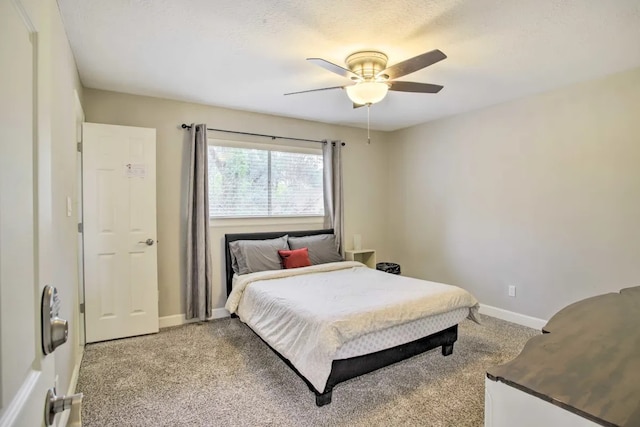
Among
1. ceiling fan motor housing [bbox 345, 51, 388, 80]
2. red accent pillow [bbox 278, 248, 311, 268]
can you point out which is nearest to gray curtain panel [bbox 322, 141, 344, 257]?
red accent pillow [bbox 278, 248, 311, 268]

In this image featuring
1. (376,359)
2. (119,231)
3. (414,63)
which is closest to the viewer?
(414,63)

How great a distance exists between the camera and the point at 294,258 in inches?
153

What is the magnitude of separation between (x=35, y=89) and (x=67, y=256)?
2003 mm

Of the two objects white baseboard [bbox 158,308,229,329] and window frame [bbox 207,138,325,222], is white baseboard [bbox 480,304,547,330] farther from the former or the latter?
white baseboard [bbox 158,308,229,329]

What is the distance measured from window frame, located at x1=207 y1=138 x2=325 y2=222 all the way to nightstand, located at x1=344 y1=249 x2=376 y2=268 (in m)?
0.64

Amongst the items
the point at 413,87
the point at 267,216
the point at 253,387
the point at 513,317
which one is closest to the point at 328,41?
the point at 413,87

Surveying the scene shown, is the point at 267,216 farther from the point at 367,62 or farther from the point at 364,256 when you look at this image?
the point at 367,62

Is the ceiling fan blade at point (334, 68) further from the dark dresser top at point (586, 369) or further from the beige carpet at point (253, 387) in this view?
the beige carpet at point (253, 387)

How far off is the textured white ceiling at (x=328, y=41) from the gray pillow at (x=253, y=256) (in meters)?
1.65

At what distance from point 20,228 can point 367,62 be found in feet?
8.17

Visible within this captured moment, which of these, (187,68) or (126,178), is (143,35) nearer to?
(187,68)

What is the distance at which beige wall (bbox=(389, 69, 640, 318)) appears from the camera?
2999 millimetres

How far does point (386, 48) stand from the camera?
8.29 ft

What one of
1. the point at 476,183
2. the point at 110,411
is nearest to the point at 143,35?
the point at 110,411
